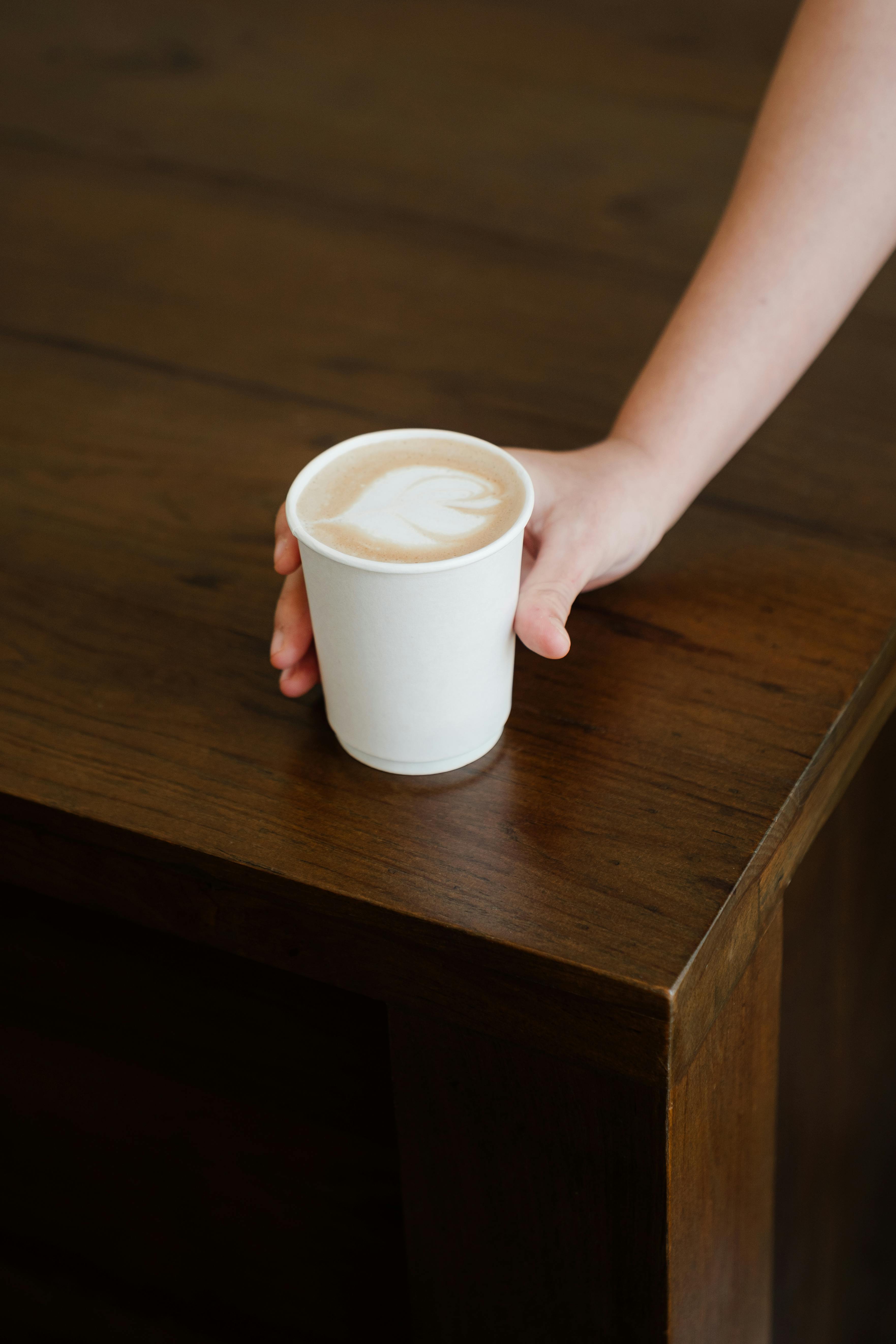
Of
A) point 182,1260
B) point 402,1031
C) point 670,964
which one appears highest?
point 670,964

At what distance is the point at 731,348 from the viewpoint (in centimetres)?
76

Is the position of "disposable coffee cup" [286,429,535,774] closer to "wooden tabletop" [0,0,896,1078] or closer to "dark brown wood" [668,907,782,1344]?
"wooden tabletop" [0,0,896,1078]

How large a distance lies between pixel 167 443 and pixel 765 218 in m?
0.42

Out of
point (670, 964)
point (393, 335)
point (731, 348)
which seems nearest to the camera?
point (670, 964)

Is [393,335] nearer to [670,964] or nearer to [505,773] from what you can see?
[505,773]

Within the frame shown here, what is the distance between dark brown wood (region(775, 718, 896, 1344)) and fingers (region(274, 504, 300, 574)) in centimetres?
33

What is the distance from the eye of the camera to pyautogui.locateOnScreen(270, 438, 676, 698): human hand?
1.97 feet

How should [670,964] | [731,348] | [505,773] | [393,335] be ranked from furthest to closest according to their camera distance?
[393,335], [731,348], [505,773], [670,964]

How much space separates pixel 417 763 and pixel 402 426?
0.34m

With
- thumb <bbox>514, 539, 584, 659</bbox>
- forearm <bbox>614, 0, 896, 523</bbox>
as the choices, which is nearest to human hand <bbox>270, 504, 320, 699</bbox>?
thumb <bbox>514, 539, 584, 659</bbox>

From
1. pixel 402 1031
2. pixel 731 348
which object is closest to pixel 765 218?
pixel 731 348

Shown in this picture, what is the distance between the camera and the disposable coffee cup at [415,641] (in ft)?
1.75

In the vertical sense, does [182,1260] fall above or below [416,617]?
below

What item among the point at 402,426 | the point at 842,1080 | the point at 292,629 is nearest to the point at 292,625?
the point at 292,629
